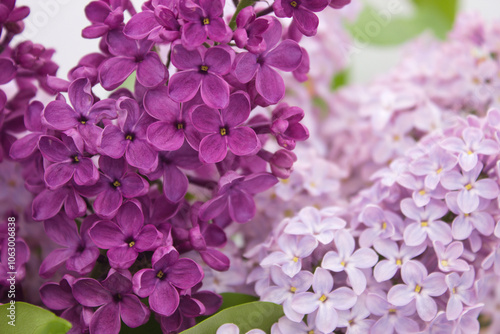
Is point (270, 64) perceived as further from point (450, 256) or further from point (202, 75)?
point (450, 256)

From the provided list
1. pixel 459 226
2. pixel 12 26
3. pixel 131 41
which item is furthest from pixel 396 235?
pixel 12 26

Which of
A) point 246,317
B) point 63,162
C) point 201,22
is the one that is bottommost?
point 246,317

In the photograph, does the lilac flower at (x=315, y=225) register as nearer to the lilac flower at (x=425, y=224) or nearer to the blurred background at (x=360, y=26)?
the lilac flower at (x=425, y=224)

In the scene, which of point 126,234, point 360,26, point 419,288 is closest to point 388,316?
point 419,288

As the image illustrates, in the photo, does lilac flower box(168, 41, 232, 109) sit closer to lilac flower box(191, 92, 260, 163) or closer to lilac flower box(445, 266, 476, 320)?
lilac flower box(191, 92, 260, 163)

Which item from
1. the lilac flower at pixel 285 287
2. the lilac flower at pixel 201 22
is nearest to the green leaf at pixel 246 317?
the lilac flower at pixel 285 287
